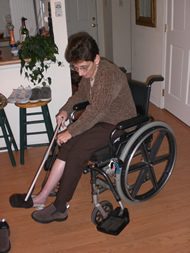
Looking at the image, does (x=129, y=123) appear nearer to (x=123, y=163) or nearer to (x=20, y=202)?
(x=123, y=163)

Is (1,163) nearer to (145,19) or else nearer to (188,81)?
(188,81)

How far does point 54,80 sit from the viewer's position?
2455 millimetres

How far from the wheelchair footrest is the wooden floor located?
5 centimetres

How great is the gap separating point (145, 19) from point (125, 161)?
2530 mm

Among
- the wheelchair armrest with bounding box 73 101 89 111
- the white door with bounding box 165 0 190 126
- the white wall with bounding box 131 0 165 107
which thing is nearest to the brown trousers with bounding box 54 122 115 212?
the wheelchair armrest with bounding box 73 101 89 111

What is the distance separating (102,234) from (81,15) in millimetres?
4246

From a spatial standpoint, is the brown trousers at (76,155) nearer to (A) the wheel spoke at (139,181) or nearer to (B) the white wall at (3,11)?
A: (A) the wheel spoke at (139,181)

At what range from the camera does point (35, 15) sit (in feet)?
12.2

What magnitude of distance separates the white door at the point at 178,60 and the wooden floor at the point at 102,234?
1036mm

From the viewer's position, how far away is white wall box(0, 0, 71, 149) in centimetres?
228

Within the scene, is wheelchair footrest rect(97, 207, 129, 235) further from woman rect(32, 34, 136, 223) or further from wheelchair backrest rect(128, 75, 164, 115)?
wheelchair backrest rect(128, 75, 164, 115)

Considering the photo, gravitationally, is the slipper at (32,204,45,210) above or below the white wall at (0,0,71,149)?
below

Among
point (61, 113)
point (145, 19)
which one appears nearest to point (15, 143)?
point (61, 113)

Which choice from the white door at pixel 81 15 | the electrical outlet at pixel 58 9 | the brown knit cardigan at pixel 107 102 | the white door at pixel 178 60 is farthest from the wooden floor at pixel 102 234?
the white door at pixel 81 15
